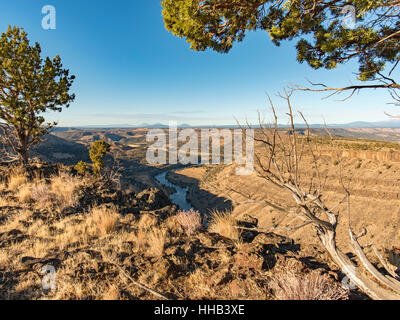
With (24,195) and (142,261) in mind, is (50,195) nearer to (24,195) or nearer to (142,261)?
(24,195)

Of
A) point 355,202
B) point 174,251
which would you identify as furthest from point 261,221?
point 174,251

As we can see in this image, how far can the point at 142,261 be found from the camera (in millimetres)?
3148

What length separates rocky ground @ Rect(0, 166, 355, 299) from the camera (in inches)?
94.7

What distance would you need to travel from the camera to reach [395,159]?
2316 centimetres

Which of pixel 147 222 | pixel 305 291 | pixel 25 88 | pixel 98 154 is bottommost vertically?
pixel 147 222

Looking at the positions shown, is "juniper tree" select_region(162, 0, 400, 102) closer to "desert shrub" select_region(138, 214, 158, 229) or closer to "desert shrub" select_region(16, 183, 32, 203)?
"desert shrub" select_region(138, 214, 158, 229)

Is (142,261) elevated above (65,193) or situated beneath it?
situated beneath

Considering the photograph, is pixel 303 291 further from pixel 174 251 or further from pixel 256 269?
pixel 174 251

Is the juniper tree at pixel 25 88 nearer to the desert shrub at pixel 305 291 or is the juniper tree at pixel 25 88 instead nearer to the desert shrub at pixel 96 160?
the desert shrub at pixel 96 160

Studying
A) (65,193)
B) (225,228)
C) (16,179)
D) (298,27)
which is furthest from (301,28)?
(16,179)

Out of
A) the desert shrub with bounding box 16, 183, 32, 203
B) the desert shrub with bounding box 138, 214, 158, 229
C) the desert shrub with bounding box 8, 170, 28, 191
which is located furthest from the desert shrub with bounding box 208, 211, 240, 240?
the desert shrub with bounding box 8, 170, 28, 191

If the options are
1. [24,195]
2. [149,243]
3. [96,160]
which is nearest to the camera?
[149,243]

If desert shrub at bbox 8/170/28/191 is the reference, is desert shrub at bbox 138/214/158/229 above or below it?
below
